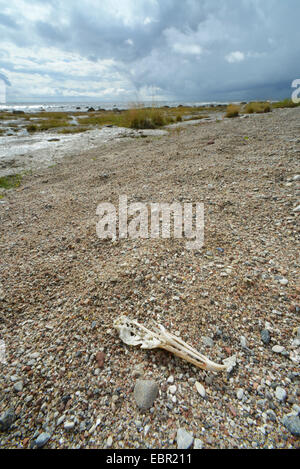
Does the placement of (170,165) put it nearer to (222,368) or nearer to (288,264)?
(288,264)

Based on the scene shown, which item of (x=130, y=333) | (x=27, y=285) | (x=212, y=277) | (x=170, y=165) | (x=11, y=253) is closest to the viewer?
(x=130, y=333)

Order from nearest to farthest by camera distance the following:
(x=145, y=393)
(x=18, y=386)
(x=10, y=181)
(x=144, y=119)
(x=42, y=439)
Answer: (x=42, y=439)
(x=145, y=393)
(x=18, y=386)
(x=10, y=181)
(x=144, y=119)

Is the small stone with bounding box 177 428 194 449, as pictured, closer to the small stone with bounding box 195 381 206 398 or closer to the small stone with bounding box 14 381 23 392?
the small stone with bounding box 195 381 206 398

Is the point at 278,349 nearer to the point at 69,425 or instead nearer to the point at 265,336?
the point at 265,336

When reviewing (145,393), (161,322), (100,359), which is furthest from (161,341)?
(100,359)

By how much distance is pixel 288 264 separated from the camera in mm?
2275

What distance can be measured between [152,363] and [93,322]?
66cm

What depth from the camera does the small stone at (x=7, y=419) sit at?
4.42ft

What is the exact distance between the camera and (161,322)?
186 centimetres

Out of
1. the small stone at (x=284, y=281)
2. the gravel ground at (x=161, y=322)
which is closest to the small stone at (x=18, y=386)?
the gravel ground at (x=161, y=322)

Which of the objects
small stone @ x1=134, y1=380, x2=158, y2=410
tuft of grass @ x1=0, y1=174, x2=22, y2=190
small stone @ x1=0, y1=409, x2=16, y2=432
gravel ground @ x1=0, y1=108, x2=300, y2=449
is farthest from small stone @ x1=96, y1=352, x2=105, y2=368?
tuft of grass @ x1=0, y1=174, x2=22, y2=190

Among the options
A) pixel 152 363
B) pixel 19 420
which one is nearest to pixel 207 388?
pixel 152 363

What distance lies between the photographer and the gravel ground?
1.28 m

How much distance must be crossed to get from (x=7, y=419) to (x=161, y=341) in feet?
3.60
